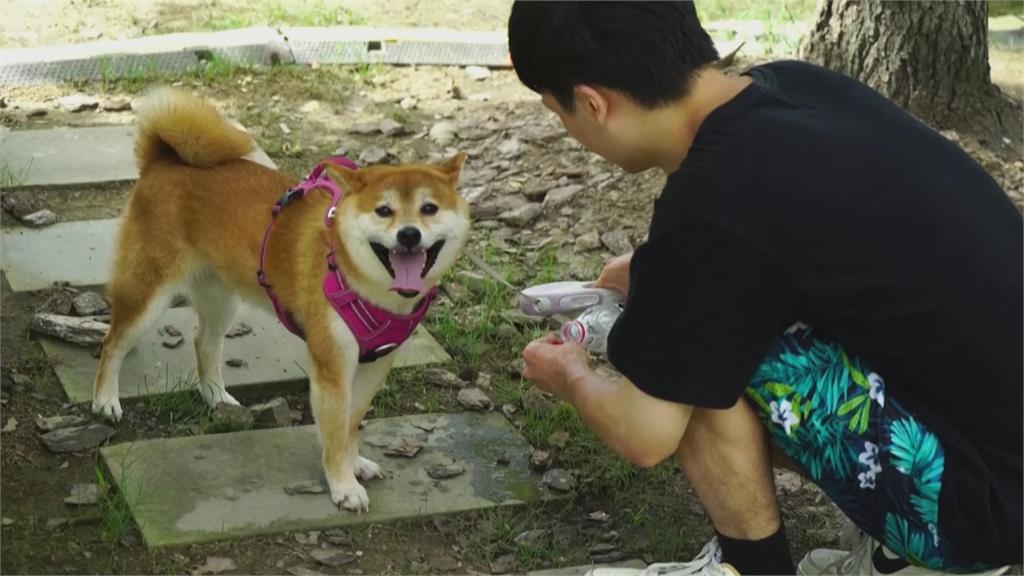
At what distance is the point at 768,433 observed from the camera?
3051 mm

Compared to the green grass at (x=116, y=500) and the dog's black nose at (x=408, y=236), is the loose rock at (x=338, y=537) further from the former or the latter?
the dog's black nose at (x=408, y=236)

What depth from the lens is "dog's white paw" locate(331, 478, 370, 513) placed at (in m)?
3.70

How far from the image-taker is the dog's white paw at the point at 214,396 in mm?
4188

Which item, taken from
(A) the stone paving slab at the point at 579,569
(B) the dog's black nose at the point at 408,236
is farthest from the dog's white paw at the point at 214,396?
(A) the stone paving slab at the point at 579,569

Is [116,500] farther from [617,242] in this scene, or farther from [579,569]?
[617,242]

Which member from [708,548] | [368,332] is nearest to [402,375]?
[368,332]

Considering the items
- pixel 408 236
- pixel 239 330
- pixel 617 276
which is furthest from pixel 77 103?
pixel 617 276

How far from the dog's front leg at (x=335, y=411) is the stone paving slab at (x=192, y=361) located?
1.37 feet

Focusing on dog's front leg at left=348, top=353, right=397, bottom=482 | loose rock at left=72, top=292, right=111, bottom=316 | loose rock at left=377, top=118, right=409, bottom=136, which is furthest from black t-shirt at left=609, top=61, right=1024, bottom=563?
loose rock at left=377, top=118, right=409, bottom=136

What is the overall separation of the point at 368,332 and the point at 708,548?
108 centimetres

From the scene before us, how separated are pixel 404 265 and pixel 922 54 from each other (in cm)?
Result: 311

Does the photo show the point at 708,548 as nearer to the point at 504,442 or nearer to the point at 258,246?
the point at 504,442

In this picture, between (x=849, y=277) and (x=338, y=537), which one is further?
(x=338, y=537)

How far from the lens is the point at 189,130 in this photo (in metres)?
4.08
